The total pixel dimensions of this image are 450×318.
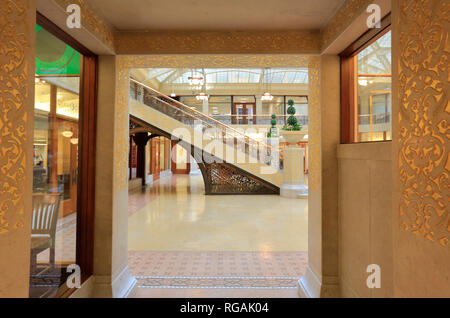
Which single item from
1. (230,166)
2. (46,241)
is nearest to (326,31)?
(46,241)

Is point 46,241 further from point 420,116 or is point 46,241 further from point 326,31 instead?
point 326,31

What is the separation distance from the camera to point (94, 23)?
7.41 ft

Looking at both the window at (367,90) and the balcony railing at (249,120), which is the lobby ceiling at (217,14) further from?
the balcony railing at (249,120)

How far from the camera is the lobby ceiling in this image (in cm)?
213

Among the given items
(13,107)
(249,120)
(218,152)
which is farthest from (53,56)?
(249,120)

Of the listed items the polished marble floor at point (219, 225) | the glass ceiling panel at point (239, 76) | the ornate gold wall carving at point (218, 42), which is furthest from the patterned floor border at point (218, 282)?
the glass ceiling panel at point (239, 76)

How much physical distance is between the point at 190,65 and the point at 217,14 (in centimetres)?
72

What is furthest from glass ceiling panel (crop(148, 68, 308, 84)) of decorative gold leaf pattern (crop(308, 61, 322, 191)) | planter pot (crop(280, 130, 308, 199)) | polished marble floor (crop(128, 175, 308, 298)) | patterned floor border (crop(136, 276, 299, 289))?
patterned floor border (crop(136, 276, 299, 289))

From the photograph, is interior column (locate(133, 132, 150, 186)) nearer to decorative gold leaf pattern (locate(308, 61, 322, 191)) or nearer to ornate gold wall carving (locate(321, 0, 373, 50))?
decorative gold leaf pattern (locate(308, 61, 322, 191))

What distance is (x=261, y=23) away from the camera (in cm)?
246

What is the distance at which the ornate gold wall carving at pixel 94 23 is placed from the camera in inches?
78.2

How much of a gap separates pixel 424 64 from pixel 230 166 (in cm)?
864

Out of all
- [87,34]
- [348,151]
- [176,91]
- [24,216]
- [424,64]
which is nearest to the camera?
[424,64]

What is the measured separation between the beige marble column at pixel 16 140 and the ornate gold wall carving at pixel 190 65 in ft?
4.50
